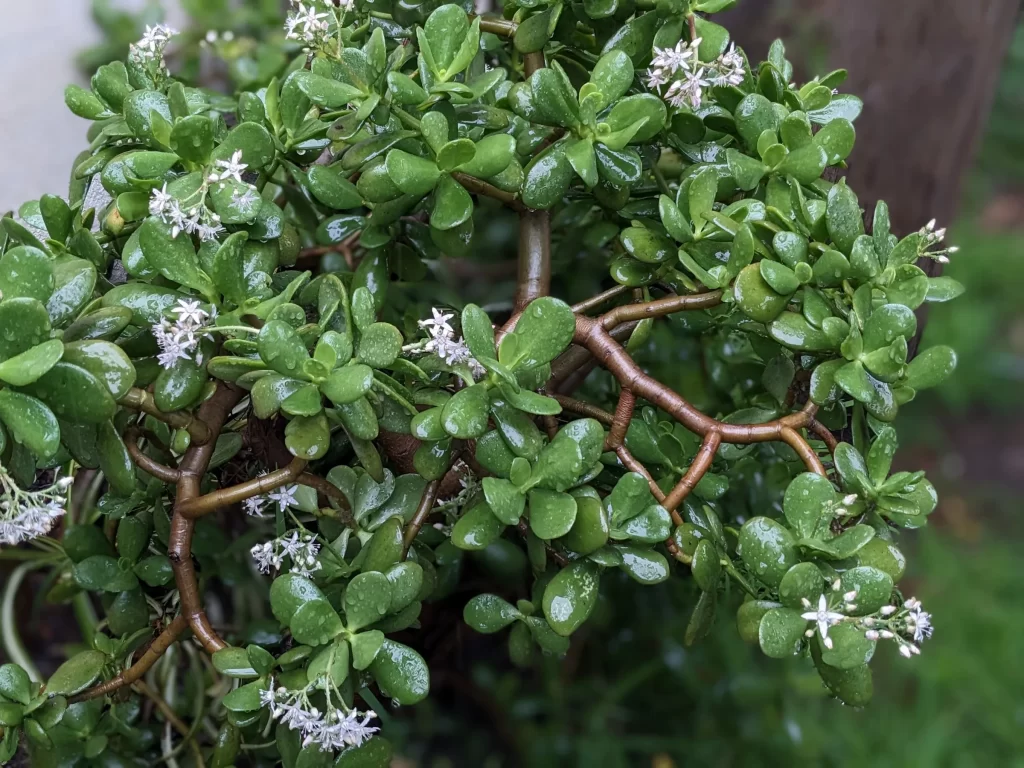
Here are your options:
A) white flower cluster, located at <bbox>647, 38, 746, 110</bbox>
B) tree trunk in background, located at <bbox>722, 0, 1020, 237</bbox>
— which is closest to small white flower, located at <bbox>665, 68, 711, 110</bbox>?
white flower cluster, located at <bbox>647, 38, 746, 110</bbox>

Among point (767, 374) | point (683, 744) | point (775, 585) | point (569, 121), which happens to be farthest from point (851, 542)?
point (683, 744)

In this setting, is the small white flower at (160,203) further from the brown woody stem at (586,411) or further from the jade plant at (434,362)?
the brown woody stem at (586,411)

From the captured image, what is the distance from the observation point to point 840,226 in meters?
0.56

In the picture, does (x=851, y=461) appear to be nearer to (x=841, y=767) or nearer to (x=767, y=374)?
(x=767, y=374)

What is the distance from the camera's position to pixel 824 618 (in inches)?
19.3

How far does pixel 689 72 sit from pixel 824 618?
38 cm

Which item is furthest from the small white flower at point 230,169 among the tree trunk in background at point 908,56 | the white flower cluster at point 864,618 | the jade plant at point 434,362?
the tree trunk in background at point 908,56

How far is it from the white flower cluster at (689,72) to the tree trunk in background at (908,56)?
74cm

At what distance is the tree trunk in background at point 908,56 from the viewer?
50.9 inches

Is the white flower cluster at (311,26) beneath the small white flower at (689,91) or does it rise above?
above

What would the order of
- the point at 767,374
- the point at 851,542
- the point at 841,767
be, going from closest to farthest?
the point at 851,542 < the point at 767,374 < the point at 841,767

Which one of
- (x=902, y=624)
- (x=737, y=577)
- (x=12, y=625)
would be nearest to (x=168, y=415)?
(x=737, y=577)

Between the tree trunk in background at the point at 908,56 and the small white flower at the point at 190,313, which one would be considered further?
the tree trunk in background at the point at 908,56

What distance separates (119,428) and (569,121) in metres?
0.36
